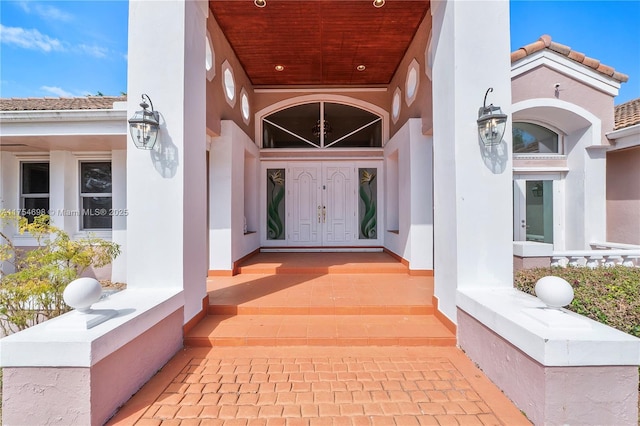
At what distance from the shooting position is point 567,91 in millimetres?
6340

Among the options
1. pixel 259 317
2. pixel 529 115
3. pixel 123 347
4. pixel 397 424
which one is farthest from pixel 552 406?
pixel 529 115

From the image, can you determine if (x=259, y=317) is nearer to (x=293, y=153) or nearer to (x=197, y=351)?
(x=197, y=351)

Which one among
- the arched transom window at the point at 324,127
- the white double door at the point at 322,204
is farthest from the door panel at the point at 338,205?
the arched transom window at the point at 324,127

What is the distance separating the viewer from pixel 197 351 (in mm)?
2996

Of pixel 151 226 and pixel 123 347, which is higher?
pixel 151 226

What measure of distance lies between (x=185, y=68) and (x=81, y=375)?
2.96 metres

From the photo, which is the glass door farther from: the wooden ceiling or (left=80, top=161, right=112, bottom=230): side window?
(left=80, top=161, right=112, bottom=230): side window

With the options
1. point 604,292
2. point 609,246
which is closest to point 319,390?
point 604,292

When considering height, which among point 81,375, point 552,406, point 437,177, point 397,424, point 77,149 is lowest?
point 397,424

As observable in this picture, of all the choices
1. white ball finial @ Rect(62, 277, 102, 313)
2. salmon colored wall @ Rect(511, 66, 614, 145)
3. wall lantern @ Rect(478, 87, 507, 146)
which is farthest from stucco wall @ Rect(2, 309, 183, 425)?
salmon colored wall @ Rect(511, 66, 614, 145)

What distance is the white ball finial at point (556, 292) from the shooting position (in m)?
2.09

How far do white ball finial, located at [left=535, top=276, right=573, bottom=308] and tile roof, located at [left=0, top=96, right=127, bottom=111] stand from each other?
24.6ft

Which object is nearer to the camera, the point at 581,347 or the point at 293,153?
the point at 581,347

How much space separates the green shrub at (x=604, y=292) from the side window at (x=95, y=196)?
25.5ft
